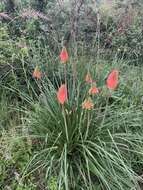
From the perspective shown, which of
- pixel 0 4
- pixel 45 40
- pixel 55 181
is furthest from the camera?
pixel 0 4

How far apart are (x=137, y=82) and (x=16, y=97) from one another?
1446 millimetres

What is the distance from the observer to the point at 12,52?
4.82 meters

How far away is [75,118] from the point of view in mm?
3754

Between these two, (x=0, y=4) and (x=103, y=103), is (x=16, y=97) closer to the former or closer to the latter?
(x=103, y=103)

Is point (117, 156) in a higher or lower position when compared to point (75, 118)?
lower

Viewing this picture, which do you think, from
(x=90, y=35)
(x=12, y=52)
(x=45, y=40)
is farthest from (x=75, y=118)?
(x=90, y=35)

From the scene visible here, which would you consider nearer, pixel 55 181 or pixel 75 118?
pixel 55 181

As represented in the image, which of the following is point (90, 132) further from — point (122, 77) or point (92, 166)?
point (122, 77)

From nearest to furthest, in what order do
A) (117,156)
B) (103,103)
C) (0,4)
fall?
(117,156)
(103,103)
(0,4)

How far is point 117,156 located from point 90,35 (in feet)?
9.01


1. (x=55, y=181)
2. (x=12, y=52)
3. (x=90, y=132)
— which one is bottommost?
(x=55, y=181)

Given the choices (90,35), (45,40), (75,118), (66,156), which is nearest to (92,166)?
(66,156)

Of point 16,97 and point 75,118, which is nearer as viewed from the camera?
point 75,118

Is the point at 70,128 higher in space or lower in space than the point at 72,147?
higher
